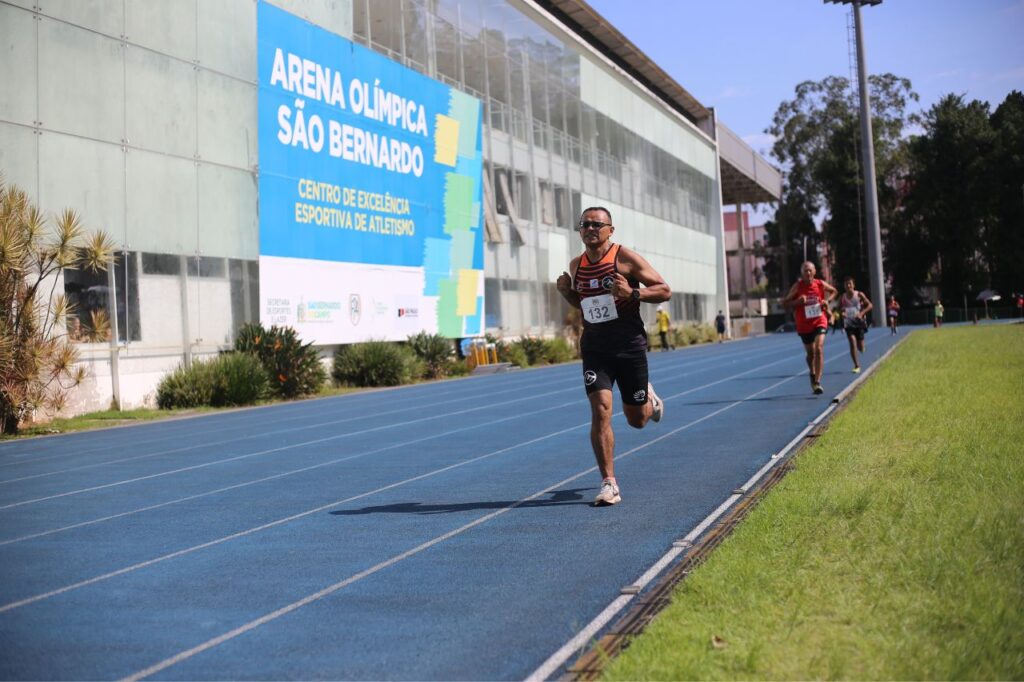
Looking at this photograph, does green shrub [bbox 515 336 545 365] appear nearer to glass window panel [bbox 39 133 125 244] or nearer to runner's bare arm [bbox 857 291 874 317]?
runner's bare arm [bbox 857 291 874 317]

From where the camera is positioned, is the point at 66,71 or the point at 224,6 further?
the point at 224,6

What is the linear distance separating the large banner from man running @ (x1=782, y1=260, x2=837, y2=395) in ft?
42.9

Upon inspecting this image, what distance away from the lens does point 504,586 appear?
5945 mm

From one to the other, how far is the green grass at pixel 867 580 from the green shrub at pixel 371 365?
2029cm

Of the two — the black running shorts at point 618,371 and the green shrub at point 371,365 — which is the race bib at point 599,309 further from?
the green shrub at point 371,365

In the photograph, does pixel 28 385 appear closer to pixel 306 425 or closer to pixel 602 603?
pixel 306 425

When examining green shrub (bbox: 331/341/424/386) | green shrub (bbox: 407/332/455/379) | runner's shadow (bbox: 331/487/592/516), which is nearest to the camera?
runner's shadow (bbox: 331/487/592/516)

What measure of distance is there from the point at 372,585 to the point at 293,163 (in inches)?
904

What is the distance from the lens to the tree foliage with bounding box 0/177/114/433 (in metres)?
17.7

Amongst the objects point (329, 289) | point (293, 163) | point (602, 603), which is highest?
point (293, 163)

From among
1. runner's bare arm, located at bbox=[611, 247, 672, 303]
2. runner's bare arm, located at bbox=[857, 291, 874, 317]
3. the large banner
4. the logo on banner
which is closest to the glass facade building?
the large banner

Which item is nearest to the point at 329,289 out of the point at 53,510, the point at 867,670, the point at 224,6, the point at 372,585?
the point at 224,6

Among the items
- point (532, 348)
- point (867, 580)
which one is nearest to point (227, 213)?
point (532, 348)

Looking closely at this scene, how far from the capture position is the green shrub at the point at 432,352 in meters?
32.2
